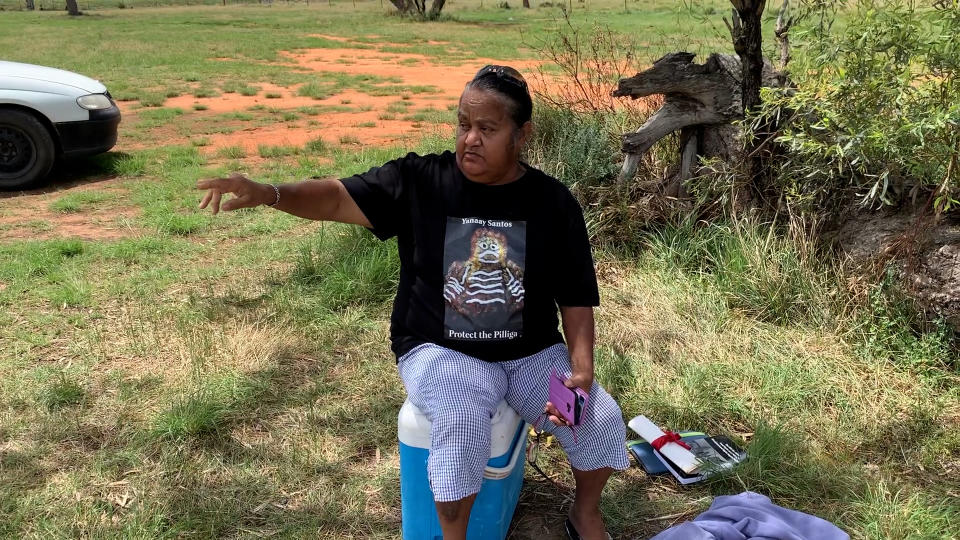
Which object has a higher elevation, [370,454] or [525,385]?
[525,385]

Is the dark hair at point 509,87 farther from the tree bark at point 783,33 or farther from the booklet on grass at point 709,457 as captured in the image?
the tree bark at point 783,33

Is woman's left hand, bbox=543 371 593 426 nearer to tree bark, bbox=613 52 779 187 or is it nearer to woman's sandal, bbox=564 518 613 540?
woman's sandal, bbox=564 518 613 540

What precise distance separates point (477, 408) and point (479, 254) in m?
0.48

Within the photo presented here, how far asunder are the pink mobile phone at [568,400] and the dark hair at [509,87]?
808mm

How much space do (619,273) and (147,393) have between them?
8.33 ft

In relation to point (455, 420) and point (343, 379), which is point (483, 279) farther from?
point (343, 379)

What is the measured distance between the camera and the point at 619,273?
435cm

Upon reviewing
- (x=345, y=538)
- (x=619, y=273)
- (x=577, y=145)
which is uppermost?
(x=577, y=145)

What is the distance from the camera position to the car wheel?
6395 millimetres

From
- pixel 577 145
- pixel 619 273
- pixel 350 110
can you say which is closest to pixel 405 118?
pixel 350 110

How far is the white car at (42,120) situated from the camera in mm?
6359

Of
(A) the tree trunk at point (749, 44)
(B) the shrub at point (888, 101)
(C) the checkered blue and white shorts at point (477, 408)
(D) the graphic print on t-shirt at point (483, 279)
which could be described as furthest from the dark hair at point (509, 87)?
(A) the tree trunk at point (749, 44)

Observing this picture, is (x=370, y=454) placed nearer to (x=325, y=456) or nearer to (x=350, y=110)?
(x=325, y=456)

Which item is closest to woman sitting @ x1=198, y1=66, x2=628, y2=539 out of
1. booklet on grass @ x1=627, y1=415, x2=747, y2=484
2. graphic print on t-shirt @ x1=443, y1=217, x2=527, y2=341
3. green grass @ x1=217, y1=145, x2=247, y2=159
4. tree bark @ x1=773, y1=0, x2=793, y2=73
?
graphic print on t-shirt @ x1=443, y1=217, x2=527, y2=341
